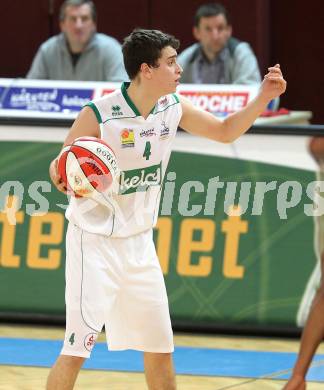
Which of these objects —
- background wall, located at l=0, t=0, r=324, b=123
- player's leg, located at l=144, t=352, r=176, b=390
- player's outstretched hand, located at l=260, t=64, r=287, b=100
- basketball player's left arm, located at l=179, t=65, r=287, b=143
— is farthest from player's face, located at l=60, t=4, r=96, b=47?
player's leg, located at l=144, t=352, r=176, b=390

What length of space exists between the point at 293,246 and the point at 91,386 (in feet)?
6.14

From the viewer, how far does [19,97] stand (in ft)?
27.9

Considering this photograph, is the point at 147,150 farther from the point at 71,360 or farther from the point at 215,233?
the point at 215,233

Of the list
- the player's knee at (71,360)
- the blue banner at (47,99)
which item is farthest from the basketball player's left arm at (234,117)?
the blue banner at (47,99)

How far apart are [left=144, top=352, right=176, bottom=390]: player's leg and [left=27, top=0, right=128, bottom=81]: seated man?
4.82m

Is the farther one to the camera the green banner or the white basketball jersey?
the green banner

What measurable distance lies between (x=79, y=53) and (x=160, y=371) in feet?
17.4

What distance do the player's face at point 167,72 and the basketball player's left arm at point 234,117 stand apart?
0.26 metres

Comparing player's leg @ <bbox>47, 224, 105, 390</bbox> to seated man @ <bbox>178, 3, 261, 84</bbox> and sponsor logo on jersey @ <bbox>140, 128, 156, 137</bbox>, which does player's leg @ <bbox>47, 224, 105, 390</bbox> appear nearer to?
sponsor logo on jersey @ <bbox>140, 128, 156, 137</bbox>

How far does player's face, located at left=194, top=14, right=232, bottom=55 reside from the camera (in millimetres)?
9688

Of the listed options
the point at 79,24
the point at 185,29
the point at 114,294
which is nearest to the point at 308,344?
the point at 114,294

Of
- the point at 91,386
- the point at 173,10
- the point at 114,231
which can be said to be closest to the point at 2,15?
the point at 173,10

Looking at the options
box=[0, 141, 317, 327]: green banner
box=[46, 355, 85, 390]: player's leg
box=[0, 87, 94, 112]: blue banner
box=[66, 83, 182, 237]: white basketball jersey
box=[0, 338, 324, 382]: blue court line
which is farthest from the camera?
box=[0, 87, 94, 112]: blue banner

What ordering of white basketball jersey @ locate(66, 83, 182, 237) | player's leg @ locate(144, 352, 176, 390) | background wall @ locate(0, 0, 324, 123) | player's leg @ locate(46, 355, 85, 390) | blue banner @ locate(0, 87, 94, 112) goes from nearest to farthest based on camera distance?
player's leg @ locate(46, 355, 85, 390)
white basketball jersey @ locate(66, 83, 182, 237)
player's leg @ locate(144, 352, 176, 390)
blue banner @ locate(0, 87, 94, 112)
background wall @ locate(0, 0, 324, 123)
